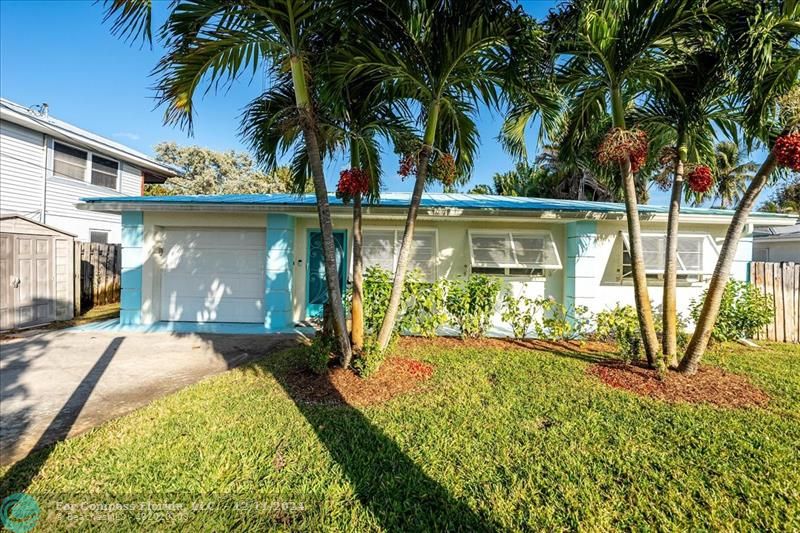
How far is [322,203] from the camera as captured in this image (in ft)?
14.9

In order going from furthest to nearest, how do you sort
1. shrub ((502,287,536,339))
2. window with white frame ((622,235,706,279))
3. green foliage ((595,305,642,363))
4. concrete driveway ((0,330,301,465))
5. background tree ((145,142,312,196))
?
background tree ((145,142,312,196)) < window with white frame ((622,235,706,279)) < shrub ((502,287,536,339)) < green foliage ((595,305,642,363)) < concrete driveway ((0,330,301,465))

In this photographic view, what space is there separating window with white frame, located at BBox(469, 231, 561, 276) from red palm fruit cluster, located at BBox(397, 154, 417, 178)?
3846mm

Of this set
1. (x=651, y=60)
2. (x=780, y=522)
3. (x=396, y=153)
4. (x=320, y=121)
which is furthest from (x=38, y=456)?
(x=651, y=60)

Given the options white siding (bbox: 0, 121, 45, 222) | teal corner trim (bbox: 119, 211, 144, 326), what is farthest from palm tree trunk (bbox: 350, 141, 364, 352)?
white siding (bbox: 0, 121, 45, 222)

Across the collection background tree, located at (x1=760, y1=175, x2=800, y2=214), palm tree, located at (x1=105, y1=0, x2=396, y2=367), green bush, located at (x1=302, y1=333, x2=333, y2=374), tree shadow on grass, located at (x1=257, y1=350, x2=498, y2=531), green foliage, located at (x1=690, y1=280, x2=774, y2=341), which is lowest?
tree shadow on grass, located at (x1=257, y1=350, x2=498, y2=531)

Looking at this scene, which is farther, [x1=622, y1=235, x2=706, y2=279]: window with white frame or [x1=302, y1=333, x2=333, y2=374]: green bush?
[x1=622, y1=235, x2=706, y2=279]: window with white frame

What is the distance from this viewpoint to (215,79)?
4.39m

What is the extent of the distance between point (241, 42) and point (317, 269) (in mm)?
5599

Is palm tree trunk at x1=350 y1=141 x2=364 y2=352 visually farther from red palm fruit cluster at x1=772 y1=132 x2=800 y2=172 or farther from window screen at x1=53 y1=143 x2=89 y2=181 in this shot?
window screen at x1=53 y1=143 x2=89 y2=181

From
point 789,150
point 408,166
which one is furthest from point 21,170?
point 789,150

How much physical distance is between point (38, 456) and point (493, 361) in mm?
5754

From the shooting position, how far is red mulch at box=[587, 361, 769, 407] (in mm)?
4391

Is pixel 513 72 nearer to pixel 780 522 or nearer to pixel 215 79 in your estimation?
pixel 215 79

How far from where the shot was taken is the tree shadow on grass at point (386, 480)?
2.39 metres
